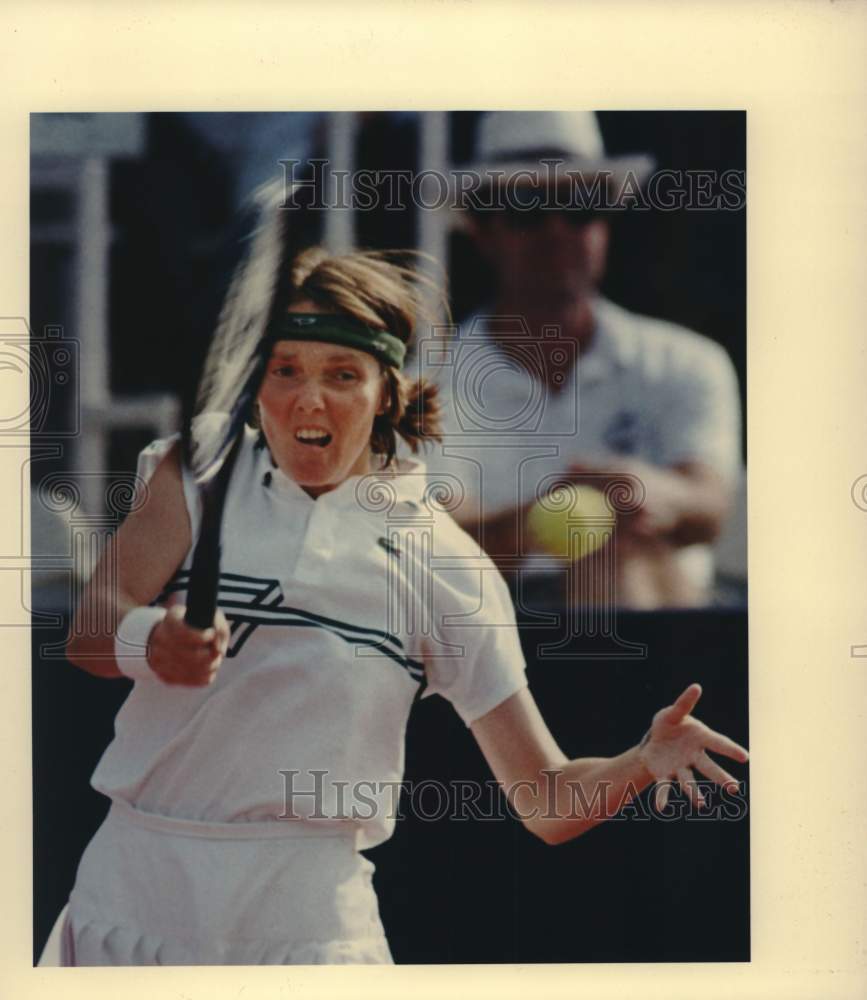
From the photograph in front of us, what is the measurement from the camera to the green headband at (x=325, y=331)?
2.91 meters

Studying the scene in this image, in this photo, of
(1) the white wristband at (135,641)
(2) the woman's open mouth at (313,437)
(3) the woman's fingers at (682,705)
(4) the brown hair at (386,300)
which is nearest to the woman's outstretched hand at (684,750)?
(3) the woman's fingers at (682,705)

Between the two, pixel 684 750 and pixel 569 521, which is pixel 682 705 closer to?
pixel 684 750

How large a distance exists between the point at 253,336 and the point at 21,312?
0.53m

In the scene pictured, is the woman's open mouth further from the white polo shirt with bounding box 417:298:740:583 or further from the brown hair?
the white polo shirt with bounding box 417:298:740:583

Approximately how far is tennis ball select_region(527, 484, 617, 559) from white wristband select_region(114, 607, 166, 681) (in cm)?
85

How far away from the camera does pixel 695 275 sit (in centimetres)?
298

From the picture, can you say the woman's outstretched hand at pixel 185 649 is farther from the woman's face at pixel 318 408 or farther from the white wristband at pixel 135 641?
the woman's face at pixel 318 408

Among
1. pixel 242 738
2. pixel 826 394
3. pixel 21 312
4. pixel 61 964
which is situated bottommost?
pixel 61 964

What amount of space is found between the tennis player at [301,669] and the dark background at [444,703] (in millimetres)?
53

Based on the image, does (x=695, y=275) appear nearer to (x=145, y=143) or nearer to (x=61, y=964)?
(x=145, y=143)

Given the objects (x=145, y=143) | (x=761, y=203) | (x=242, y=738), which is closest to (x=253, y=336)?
(x=145, y=143)

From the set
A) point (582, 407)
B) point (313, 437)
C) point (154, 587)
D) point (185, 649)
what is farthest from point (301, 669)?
point (582, 407)

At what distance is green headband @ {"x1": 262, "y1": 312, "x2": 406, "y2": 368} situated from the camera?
9.55 feet

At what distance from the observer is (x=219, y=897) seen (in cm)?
290
